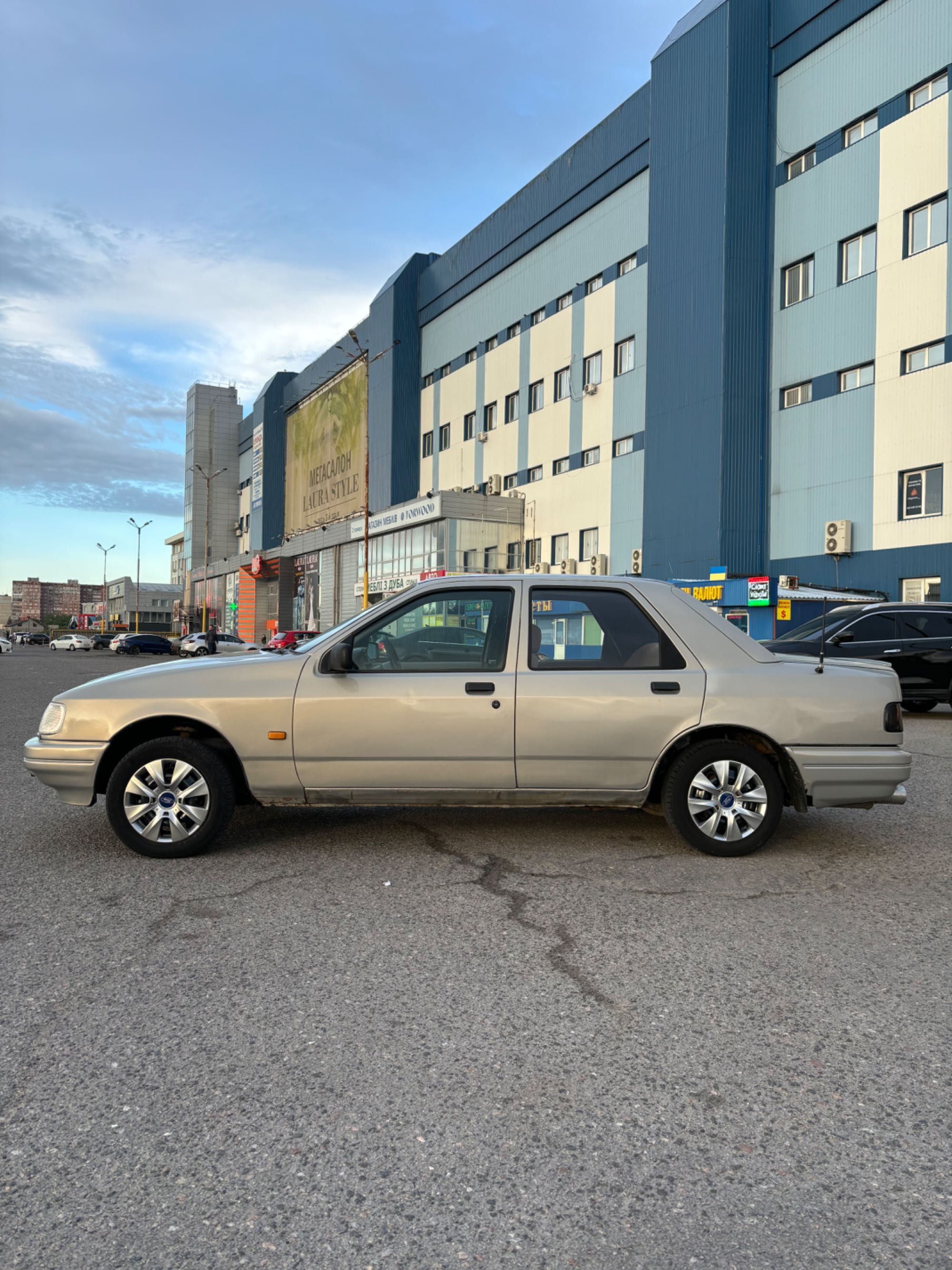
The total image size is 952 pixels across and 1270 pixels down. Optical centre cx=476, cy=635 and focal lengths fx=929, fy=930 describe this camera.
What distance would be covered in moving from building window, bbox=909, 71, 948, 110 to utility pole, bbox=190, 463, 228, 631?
190 ft

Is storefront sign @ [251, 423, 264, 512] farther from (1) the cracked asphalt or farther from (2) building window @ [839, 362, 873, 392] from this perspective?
(1) the cracked asphalt

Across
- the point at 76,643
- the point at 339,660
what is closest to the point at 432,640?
the point at 339,660

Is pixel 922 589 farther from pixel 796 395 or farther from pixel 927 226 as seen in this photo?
pixel 927 226

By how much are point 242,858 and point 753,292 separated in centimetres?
3008

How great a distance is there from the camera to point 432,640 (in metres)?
5.50

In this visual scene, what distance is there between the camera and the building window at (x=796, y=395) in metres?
29.2

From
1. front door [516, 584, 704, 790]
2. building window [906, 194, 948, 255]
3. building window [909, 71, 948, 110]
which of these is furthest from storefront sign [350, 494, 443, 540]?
front door [516, 584, 704, 790]

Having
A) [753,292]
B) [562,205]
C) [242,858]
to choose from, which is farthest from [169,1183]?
[562,205]

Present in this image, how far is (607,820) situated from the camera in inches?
254

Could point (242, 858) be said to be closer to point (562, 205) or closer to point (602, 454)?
point (602, 454)

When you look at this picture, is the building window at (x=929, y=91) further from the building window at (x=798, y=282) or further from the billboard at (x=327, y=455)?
the billboard at (x=327, y=455)

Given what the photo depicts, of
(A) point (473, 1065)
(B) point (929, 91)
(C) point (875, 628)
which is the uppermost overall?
(B) point (929, 91)

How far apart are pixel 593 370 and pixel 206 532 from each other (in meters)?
61.9

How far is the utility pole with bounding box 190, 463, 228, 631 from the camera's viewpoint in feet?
259
